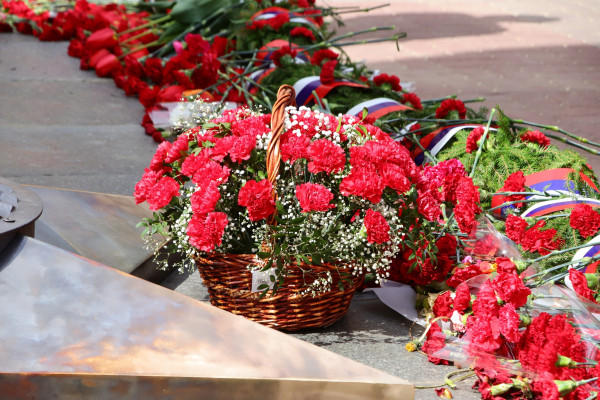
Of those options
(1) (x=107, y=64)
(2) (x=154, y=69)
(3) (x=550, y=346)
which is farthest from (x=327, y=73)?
(1) (x=107, y=64)

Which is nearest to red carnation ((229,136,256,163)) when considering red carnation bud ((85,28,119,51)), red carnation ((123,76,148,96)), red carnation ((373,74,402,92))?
red carnation ((373,74,402,92))

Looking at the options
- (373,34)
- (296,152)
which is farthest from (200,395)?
(373,34)

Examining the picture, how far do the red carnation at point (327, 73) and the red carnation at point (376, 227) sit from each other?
147 centimetres

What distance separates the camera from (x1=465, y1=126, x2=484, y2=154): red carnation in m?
2.24

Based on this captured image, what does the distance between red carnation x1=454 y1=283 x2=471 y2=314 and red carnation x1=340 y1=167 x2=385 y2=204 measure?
13.6 inches

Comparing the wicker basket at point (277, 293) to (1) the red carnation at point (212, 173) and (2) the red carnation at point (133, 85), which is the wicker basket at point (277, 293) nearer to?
(1) the red carnation at point (212, 173)

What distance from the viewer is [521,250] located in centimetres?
192

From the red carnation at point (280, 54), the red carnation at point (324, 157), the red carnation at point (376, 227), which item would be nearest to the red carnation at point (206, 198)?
the red carnation at point (324, 157)

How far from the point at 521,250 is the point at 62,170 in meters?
2.13

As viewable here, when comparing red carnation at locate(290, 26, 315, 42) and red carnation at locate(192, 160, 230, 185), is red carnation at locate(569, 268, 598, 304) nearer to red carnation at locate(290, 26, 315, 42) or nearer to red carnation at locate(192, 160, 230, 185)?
red carnation at locate(192, 160, 230, 185)

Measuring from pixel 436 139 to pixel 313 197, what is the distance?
110 cm

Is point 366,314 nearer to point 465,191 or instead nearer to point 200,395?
point 465,191

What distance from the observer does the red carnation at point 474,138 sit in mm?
2238

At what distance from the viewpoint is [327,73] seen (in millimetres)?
2889
